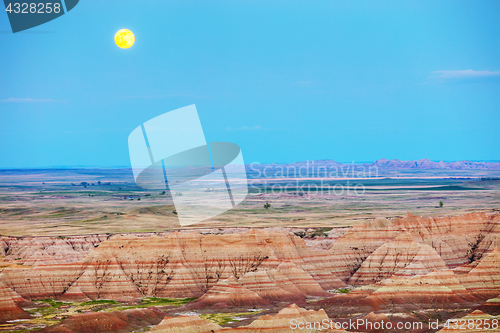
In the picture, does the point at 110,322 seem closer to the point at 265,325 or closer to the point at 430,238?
the point at 265,325

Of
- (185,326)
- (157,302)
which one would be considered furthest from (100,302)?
(185,326)

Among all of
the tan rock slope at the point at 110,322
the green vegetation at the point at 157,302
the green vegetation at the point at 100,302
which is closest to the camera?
the tan rock slope at the point at 110,322

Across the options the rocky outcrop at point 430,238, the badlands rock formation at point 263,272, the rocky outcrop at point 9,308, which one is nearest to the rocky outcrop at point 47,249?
the badlands rock formation at point 263,272

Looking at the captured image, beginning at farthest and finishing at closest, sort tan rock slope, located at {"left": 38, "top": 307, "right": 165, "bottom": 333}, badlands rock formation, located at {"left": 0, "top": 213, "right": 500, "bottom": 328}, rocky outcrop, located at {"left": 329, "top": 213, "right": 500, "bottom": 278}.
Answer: rocky outcrop, located at {"left": 329, "top": 213, "right": 500, "bottom": 278}
badlands rock formation, located at {"left": 0, "top": 213, "right": 500, "bottom": 328}
tan rock slope, located at {"left": 38, "top": 307, "right": 165, "bottom": 333}

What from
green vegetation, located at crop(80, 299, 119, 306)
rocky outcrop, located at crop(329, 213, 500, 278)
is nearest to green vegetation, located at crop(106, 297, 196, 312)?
green vegetation, located at crop(80, 299, 119, 306)

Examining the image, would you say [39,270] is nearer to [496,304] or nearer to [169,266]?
[169,266]

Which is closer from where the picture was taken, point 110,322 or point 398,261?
point 110,322

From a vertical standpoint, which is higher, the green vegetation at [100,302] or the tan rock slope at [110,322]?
the tan rock slope at [110,322]

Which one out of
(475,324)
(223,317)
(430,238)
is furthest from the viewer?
(430,238)

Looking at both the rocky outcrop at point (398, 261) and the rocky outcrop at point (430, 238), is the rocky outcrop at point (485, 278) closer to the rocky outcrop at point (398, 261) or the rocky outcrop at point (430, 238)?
the rocky outcrop at point (398, 261)

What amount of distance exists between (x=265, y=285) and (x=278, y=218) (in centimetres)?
9185

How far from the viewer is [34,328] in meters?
54.8

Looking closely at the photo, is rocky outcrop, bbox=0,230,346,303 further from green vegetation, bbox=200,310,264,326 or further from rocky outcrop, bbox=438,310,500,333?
rocky outcrop, bbox=438,310,500,333

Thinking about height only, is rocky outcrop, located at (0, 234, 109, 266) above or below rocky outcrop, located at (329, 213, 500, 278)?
above
